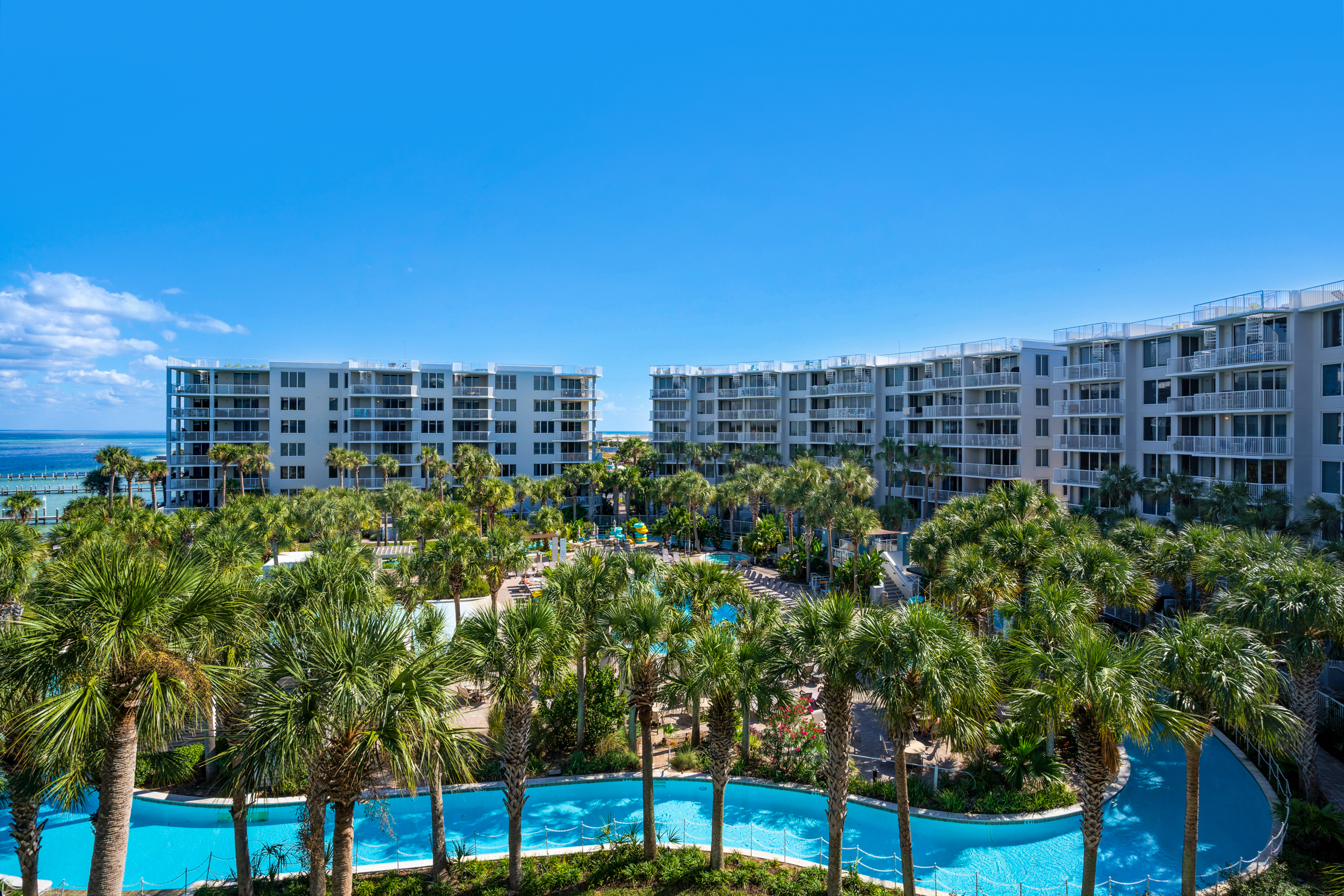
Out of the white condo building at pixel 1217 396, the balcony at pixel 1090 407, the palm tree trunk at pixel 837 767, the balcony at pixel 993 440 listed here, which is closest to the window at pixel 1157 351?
the white condo building at pixel 1217 396

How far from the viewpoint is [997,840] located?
1675 cm

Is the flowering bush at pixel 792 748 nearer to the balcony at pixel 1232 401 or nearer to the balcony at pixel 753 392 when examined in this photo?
the balcony at pixel 1232 401

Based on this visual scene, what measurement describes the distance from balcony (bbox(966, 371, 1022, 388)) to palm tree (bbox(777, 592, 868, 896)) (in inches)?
1709

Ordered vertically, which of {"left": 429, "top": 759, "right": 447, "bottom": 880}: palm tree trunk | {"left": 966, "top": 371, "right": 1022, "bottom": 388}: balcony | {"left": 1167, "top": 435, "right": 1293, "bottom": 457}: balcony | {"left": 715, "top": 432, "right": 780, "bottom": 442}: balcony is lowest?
{"left": 429, "top": 759, "right": 447, "bottom": 880}: palm tree trunk

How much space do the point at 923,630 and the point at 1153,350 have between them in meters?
40.4

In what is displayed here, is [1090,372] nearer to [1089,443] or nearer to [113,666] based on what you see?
[1089,443]

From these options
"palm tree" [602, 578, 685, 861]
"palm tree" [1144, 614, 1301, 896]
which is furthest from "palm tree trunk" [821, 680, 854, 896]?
"palm tree" [1144, 614, 1301, 896]

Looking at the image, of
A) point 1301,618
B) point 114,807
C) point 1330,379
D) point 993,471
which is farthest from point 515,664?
point 993,471

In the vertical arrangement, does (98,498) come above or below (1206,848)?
above

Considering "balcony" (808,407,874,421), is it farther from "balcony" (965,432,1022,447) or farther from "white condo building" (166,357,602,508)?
"white condo building" (166,357,602,508)

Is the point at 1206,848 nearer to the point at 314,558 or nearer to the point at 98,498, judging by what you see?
the point at 314,558

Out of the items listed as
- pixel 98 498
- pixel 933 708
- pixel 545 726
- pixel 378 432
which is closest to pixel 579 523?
pixel 378 432

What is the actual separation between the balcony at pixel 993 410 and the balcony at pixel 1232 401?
37.1 feet

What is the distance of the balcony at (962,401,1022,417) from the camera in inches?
1988
